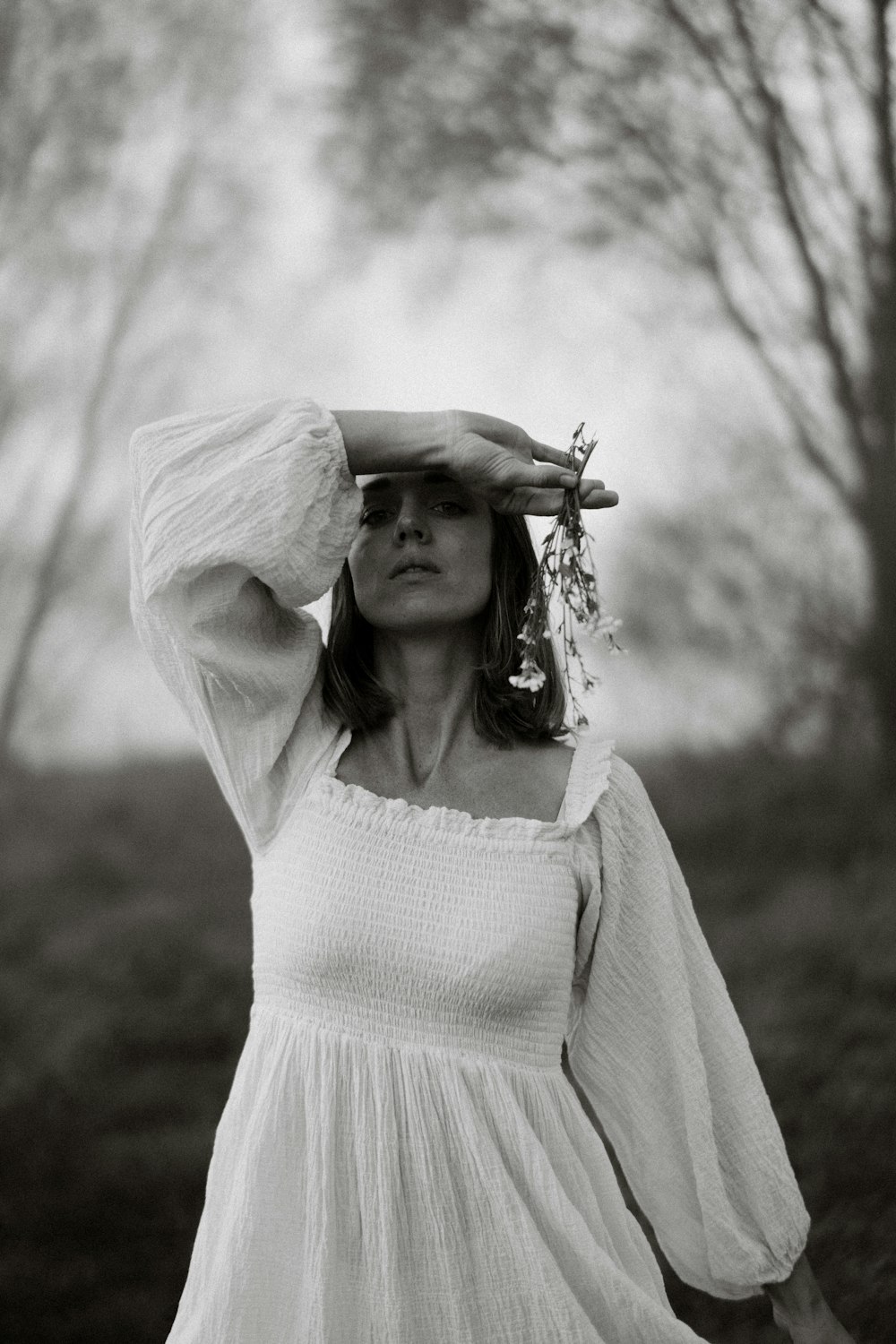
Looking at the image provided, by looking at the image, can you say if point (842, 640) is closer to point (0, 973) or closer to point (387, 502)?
point (0, 973)

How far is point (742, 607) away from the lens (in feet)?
17.6

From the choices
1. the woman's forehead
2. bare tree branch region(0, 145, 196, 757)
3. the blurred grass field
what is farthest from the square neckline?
bare tree branch region(0, 145, 196, 757)

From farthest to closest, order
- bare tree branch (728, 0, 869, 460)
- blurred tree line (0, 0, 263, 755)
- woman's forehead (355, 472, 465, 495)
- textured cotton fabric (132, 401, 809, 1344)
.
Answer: blurred tree line (0, 0, 263, 755) → bare tree branch (728, 0, 869, 460) → woman's forehead (355, 472, 465, 495) → textured cotton fabric (132, 401, 809, 1344)

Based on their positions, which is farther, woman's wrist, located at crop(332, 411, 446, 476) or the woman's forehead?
the woman's forehead

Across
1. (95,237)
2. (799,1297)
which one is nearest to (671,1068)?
(799,1297)

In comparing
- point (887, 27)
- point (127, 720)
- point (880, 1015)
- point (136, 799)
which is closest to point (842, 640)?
point (880, 1015)

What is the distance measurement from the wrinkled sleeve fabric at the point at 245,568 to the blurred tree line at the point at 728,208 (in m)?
3.18

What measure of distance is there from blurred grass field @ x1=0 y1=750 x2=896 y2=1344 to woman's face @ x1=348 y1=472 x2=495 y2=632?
5.39 ft

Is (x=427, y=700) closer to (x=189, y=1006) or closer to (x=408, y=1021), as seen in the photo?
(x=408, y=1021)

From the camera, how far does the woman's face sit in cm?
172

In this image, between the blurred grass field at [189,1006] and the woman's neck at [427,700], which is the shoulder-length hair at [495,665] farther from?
the blurred grass field at [189,1006]

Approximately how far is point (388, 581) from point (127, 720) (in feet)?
17.3

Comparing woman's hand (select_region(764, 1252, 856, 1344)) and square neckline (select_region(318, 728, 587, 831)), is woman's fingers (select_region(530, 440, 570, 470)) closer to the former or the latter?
square neckline (select_region(318, 728, 587, 831))

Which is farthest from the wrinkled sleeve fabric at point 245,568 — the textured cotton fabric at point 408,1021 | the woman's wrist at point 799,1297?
the woman's wrist at point 799,1297
